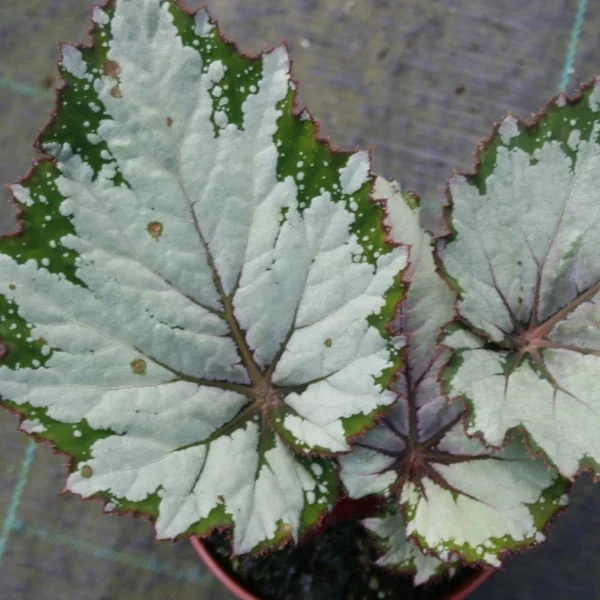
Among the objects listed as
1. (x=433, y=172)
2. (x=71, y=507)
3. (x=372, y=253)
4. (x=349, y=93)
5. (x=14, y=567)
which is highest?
(x=349, y=93)

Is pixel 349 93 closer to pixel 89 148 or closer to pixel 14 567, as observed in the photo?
pixel 89 148

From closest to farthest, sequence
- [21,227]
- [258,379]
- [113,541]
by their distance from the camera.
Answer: [21,227], [258,379], [113,541]

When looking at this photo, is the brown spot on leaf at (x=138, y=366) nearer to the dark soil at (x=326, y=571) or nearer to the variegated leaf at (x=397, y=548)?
the variegated leaf at (x=397, y=548)

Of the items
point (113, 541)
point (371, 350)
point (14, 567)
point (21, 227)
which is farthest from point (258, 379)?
point (14, 567)

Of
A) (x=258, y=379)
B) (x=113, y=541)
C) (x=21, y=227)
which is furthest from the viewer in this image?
(x=113, y=541)

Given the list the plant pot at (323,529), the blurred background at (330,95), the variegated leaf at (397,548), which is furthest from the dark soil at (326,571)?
the blurred background at (330,95)

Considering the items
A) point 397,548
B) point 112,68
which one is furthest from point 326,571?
point 112,68

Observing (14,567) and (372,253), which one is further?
(14,567)
